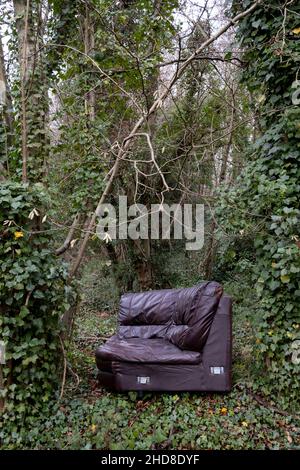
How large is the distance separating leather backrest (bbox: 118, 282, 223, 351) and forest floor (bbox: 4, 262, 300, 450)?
0.54 m

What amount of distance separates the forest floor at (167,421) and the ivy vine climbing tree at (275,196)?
12.1 inches

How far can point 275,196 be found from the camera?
3383 millimetres

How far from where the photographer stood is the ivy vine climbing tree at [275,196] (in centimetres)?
331

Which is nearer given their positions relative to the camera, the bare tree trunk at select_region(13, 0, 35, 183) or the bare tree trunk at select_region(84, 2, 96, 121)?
the bare tree trunk at select_region(13, 0, 35, 183)

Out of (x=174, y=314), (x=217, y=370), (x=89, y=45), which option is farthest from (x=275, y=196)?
(x=89, y=45)

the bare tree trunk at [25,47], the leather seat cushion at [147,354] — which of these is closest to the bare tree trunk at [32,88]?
the bare tree trunk at [25,47]

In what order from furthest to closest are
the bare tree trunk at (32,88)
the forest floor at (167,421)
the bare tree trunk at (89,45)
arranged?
the bare tree trunk at (89,45), the bare tree trunk at (32,88), the forest floor at (167,421)

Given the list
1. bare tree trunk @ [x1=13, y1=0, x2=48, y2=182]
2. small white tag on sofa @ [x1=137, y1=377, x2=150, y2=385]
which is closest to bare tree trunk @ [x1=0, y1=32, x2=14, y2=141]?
bare tree trunk @ [x1=13, y1=0, x2=48, y2=182]

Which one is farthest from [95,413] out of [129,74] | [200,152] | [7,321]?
[200,152]

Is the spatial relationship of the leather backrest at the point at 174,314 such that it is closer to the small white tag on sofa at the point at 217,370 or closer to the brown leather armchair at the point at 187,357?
the brown leather armchair at the point at 187,357

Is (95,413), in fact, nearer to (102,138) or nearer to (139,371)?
(139,371)

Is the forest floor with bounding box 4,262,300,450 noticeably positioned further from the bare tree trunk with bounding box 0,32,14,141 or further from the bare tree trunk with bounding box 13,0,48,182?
the bare tree trunk with bounding box 0,32,14,141

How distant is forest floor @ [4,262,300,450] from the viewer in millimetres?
2889
